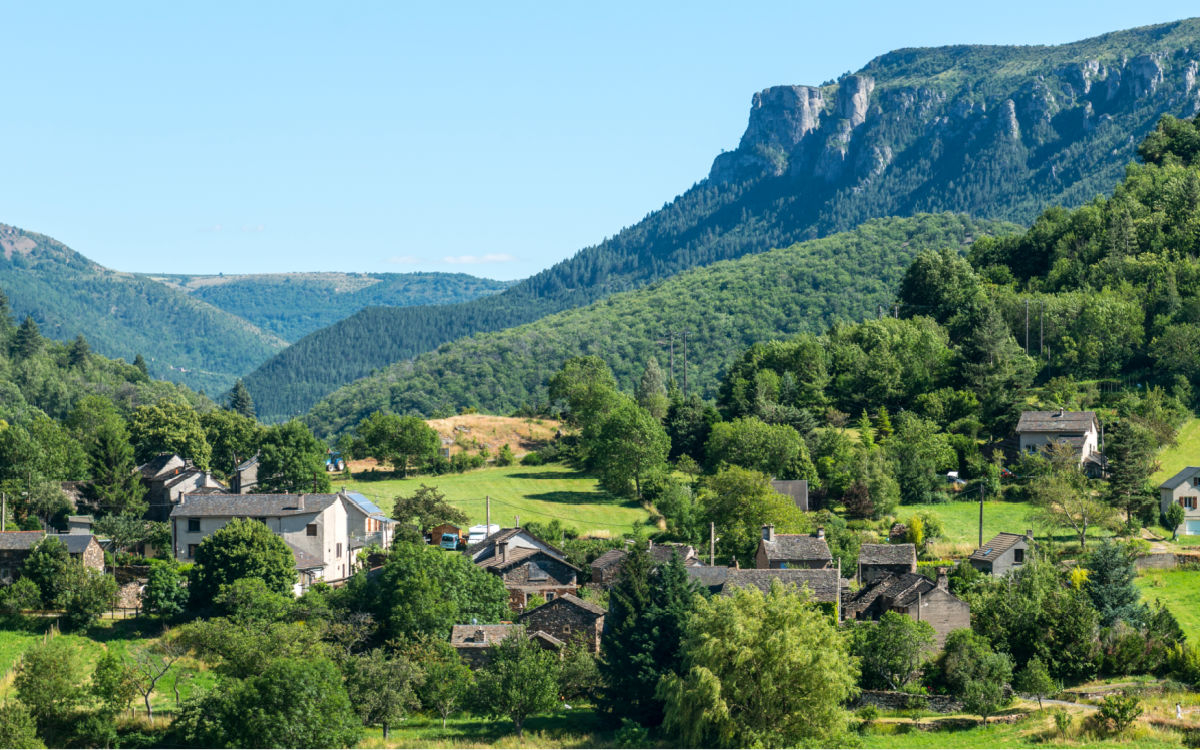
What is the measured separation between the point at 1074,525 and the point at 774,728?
33186 mm

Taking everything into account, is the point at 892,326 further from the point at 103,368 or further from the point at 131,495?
the point at 103,368

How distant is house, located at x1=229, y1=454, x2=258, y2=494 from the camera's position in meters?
90.7

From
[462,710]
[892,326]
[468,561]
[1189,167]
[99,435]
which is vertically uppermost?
[1189,167]

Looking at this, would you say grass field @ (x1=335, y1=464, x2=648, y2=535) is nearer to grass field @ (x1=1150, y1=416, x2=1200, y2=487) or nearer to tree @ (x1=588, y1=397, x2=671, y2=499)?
tree @ (x1=588, y1=397, x2=671, y2=499)

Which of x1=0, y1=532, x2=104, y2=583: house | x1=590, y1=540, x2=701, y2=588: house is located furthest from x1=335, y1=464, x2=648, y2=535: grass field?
x1=0, y1=532, x2=104, y2=583: house

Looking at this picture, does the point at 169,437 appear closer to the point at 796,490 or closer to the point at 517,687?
the point at 796,490

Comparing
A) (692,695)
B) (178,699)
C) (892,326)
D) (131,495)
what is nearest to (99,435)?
(131,495)

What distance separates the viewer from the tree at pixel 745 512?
234 ft

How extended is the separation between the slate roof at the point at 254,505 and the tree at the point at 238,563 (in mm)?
7952

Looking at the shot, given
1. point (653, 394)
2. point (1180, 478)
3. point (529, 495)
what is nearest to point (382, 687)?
point (529, 495)

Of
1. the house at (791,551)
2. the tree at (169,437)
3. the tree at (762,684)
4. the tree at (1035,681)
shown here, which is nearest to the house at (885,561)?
the house at (791,551)

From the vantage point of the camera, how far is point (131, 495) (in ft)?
275

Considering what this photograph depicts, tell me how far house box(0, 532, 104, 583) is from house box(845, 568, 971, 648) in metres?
36.7

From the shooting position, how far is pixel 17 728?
45250 mm
